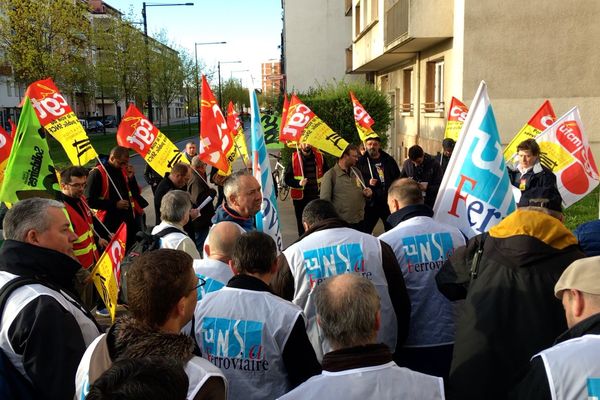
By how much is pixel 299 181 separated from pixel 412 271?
205 inches

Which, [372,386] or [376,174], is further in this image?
[376,174]

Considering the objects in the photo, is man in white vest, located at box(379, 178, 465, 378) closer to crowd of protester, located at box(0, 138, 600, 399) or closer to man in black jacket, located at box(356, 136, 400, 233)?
crowd of protester, located at box(0, 138, 600, 399)

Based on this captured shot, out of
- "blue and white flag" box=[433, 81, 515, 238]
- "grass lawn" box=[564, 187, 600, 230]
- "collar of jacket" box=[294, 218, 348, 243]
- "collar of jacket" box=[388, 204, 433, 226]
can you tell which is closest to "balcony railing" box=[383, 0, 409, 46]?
"grass lawn" box=[564, 187, 600, 230]

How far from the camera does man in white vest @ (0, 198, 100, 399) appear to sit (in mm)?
2455

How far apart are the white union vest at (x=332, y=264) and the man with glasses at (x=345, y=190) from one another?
3.86 m

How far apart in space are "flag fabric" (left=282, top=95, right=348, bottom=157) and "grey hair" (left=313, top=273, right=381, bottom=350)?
6304 millimetres

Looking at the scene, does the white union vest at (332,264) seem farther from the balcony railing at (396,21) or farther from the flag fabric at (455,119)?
the balcony railing at (396,21)

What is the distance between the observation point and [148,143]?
798cm

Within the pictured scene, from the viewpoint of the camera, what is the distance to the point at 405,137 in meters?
20.5

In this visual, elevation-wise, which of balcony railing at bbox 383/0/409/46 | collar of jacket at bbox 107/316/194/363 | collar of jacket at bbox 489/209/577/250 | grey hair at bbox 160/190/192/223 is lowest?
collar of jacket at bbox 107/316/194/363

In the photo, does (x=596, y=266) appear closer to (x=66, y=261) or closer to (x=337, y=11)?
(x=66, y=261)

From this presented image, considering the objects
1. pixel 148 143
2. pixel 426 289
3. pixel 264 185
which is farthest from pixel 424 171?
pixel 426 289

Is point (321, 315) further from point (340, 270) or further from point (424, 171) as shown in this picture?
point (424, 171)

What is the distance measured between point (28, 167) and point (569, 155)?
18.9 ft
